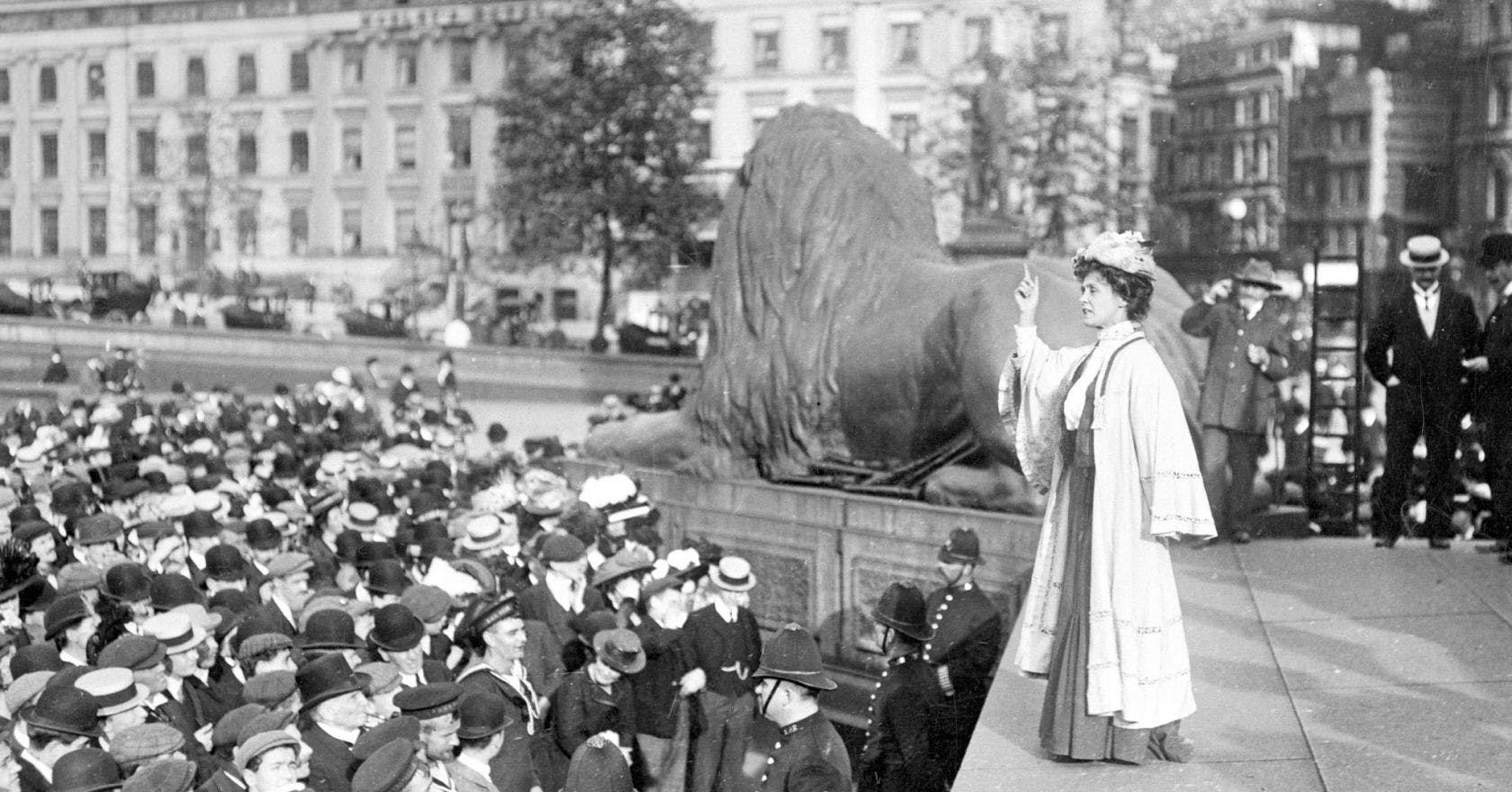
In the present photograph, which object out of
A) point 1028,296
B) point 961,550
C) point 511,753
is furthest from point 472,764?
point 961,550

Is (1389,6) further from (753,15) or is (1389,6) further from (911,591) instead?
(753,15)

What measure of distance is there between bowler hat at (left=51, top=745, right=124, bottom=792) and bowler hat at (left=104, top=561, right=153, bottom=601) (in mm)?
2226

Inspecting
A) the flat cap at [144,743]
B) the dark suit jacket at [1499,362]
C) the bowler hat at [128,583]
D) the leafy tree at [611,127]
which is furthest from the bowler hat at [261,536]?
the leafy tree at [611,127]

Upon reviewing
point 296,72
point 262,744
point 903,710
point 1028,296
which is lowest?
point 903,710

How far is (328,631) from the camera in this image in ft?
19.9

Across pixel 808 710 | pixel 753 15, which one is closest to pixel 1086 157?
pixel 753 15

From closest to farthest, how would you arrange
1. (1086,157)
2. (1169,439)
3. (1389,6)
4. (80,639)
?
1. (1169,439)
2. (80,639)
3. (1389,6)
4. (1086,157)

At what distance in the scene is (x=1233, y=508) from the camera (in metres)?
9.88

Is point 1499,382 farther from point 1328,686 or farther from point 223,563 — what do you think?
point 223,563

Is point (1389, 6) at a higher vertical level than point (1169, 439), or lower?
higher

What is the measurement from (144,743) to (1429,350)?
21.6ft

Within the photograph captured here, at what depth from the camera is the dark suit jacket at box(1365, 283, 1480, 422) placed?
908 centimetres

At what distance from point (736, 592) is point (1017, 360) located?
256 centimetres

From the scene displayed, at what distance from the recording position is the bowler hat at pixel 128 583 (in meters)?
7.07
